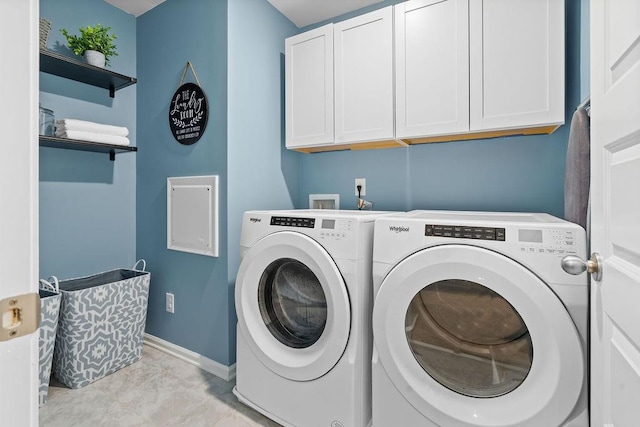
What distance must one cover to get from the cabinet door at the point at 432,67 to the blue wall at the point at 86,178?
1.99 meters

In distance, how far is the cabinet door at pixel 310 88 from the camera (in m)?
1.95

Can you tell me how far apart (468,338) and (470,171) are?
1.07 meters

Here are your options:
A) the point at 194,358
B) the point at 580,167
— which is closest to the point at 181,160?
the point at 194,358

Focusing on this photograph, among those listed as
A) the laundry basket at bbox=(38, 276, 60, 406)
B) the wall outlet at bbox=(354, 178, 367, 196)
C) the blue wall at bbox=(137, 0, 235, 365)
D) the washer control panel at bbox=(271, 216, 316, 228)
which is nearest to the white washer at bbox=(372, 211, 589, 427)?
the washer control panel at bbox=(271, 216, 316, 228)

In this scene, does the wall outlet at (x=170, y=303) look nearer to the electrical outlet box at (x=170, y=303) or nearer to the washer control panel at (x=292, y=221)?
the electrical outlet box at (x=170, y=303)

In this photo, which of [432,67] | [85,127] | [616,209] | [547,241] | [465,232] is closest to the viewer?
[616,209]

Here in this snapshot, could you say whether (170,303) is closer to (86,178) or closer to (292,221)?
(86,178)

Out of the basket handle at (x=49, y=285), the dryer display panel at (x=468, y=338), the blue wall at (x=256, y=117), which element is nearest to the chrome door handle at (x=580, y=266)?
the dryer display panel at (x=468, y=338)

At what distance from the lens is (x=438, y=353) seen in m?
1.18
